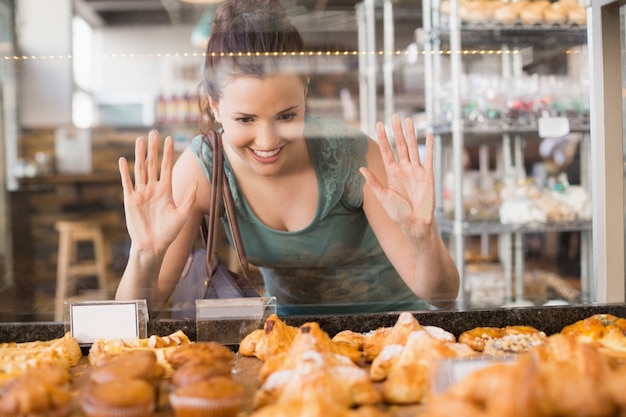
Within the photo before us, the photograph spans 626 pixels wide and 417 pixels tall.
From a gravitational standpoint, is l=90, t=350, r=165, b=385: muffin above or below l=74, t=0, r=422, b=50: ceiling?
below

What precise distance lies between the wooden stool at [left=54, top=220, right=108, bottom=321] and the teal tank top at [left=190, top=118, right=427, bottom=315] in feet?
7.16

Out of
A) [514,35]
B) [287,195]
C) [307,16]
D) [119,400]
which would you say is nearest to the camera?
[119,400]

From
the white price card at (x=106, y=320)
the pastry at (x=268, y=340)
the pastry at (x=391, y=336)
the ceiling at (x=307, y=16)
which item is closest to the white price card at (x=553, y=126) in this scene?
the ceiling at (x=307, y=16)

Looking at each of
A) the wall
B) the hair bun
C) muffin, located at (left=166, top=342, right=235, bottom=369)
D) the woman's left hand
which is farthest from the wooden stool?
muffin, located at (left=166, top=342, right=235, bottom=369)

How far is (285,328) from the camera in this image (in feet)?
5.05

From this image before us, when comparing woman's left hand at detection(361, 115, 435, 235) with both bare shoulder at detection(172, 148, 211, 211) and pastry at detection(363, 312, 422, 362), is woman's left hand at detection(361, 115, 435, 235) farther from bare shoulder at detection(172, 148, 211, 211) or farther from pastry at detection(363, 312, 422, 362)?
pastry at detection(363, 312, 422, 362)

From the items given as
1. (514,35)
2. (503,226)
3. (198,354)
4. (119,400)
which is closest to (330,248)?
(198,354)

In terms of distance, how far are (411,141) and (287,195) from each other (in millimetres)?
508

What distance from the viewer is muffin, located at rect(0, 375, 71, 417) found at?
1.06m

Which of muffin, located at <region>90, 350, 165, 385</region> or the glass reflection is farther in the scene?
the glass reflection

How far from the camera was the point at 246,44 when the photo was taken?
7.54ft

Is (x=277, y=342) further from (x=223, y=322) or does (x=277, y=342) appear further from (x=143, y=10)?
(x=143, y=10)

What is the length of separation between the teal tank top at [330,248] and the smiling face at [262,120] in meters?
0.06

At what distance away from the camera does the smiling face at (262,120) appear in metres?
2.32
